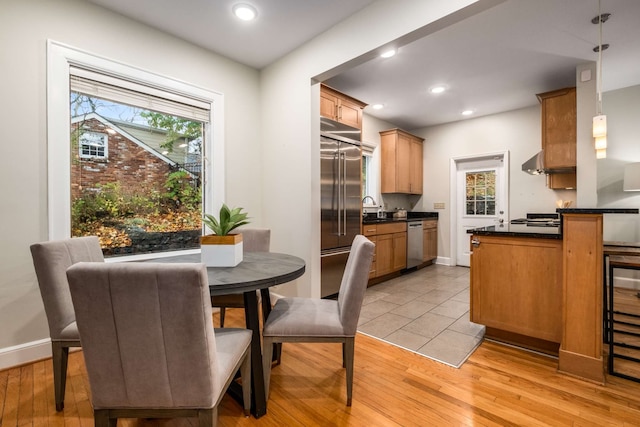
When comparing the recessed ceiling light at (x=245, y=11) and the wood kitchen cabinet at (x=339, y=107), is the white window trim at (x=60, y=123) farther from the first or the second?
the wood kitchen cabinet at (x=339, y=107)

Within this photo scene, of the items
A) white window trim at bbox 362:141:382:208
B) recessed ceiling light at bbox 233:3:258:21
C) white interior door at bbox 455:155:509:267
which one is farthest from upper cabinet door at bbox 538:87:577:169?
recessed ceiling light at bbox 233:3:258:21

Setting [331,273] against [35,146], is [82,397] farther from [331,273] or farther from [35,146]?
[331,273]

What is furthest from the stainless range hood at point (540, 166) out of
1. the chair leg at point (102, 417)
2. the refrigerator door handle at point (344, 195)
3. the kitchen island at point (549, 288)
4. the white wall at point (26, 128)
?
the white wall at point (26, 128)

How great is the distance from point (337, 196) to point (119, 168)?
2.17 metres

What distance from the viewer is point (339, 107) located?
355cm

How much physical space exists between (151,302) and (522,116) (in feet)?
18.4

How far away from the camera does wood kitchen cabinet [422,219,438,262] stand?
17.1ft

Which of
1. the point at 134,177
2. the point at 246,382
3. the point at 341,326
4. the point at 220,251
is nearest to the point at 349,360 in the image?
the point at 341,326

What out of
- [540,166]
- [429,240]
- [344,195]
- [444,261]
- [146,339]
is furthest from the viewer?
[444,261]

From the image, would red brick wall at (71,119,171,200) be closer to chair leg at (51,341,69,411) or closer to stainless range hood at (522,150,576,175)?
chair leg at (51,341,69,411)

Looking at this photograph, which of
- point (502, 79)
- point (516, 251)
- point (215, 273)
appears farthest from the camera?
point (502, 79)

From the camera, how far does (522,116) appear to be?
4.61 m

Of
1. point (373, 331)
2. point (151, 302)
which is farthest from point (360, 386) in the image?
point (151, 302)

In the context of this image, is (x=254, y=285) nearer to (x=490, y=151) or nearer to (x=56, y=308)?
(x=56, y=308)
